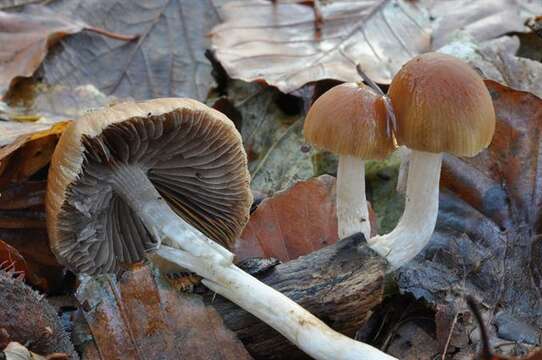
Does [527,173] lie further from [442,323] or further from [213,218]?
[213,218]

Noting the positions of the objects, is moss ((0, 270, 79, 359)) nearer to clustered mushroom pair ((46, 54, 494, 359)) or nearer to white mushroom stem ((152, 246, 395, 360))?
clustered mushroom pair ((46, 54, 494, 359))

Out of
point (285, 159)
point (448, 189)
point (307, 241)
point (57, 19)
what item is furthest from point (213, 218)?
point (57, 19)

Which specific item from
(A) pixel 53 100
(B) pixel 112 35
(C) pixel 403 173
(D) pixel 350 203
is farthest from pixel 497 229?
(B) pixel 112 35

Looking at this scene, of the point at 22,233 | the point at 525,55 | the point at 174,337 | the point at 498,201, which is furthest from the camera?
the point at 525,55

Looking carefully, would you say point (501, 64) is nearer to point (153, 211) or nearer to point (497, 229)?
point (497, 229)

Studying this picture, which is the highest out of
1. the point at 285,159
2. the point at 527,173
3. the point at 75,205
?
the point at 75,205

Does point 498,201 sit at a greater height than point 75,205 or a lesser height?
lesser

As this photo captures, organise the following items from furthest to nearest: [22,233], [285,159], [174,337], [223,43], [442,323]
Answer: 1. [223,43]
2. [285,159]
3. [22,233]
4. [442,323]
5. [174,337]

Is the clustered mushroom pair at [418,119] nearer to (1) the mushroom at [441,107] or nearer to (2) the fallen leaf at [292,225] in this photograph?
(1) the mushroom at [441,107]
